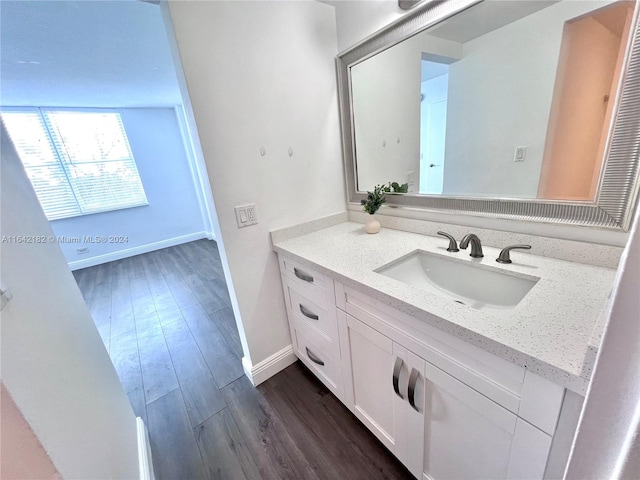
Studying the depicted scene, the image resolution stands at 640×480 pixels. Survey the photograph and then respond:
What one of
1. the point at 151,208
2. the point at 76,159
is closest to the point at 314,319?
the point at 151,208

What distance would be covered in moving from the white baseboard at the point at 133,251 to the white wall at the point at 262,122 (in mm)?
4005

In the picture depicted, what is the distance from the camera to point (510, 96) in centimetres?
94

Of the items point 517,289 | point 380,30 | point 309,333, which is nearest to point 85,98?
point 380,30

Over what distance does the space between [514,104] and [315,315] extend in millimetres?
1241

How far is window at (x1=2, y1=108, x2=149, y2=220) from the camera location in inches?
135

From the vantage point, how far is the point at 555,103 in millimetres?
854

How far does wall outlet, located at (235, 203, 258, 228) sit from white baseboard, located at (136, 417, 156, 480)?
113cm

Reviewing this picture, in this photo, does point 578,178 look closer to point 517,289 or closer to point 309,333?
point 517,289

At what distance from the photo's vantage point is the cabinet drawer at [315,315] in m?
1.19

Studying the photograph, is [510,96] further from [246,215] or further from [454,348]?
[246,215]

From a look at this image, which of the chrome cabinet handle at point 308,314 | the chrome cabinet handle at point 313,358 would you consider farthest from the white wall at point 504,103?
the chrome cabinet handle at point 313,358

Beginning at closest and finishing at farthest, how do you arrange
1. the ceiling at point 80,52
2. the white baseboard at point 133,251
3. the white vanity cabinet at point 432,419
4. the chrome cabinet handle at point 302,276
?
1. the white vanity cabinet at point 432,419
2. the chrome cabinet handle at point 302,276
3. the ceiling at point 80,52
4. the white baseboard at point 133,251

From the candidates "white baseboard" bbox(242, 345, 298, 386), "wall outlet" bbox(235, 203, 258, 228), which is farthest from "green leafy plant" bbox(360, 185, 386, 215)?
"white baseboard" bbox(242, 345, 298, 386)

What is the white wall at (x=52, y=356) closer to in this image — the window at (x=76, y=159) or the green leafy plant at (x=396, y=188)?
the green leafy plant at (x=396, y=188)
